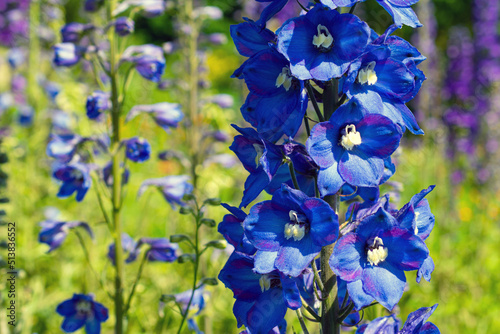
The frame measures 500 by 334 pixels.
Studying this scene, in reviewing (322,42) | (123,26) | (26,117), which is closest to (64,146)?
(123,26)

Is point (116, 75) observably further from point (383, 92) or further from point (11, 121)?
point (11, 121)

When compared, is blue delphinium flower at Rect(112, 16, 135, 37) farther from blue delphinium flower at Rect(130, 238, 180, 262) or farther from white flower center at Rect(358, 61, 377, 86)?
white flower center at Rect(358, 61, 377, 86)

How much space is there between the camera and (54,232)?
2457 mm

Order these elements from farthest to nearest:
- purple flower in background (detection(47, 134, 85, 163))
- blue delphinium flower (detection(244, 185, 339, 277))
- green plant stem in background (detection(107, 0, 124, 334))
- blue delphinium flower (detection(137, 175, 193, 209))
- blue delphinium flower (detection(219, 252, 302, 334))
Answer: blue delphinium flower (detection(137, 175, 193, 209)) → purple flower in background (detection(47, 134, 85, 163)) → green plant stem in background (detection(107, 0, 124, 334)) → blue delphinium flower (detection(219, 252, 302, 334)) → blue delphinium flower (detection(244, 185, 339, 277))

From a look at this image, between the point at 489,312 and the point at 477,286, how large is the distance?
382mm

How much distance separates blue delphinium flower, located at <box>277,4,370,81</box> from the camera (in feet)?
3.97

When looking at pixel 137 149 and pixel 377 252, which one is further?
pixel 137 149

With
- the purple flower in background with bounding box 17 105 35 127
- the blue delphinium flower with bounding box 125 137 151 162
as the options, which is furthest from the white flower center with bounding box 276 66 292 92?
the purple flower in background with bounding box 17 105 35 127

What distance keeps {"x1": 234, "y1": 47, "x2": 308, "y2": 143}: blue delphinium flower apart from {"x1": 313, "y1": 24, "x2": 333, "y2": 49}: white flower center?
93mm

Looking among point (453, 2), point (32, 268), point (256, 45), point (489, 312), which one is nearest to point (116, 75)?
point (256, 45)

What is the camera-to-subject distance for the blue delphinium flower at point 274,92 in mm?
1287

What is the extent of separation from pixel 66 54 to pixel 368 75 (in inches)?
69.2

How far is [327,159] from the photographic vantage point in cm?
123

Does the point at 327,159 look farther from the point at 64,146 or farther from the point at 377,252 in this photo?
the point at 64,146
